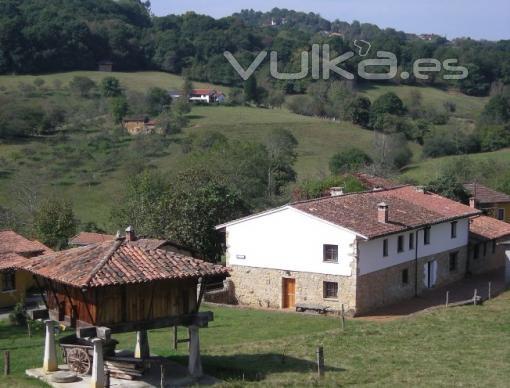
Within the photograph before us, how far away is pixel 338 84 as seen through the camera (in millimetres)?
124312

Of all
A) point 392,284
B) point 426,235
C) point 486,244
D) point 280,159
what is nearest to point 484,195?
point 486,244

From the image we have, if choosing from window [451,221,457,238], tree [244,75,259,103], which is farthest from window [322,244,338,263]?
tree [244,75,259,103]

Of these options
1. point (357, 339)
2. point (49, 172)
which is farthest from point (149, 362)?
point (49, 172)

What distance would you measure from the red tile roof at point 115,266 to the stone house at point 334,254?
1436 cm

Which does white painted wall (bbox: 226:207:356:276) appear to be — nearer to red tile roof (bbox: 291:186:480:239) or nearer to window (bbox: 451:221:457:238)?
red tile roof (bbox: 291:186:480:239)

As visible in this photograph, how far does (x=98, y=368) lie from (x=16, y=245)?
73.3 ft

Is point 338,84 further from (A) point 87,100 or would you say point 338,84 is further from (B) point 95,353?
(B) point 95,353

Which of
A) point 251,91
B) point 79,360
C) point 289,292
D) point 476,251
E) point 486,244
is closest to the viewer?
point 79,360

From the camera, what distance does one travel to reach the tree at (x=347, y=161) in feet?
268

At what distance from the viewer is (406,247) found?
134 feet

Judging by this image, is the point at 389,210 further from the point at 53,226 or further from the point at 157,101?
the point at 157,101

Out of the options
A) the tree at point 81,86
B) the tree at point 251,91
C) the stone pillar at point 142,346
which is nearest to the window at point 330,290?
the stone pillar at point 142,346

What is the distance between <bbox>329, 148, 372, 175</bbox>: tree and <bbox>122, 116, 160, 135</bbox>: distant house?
86.1ft

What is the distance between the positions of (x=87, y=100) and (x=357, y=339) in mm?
86810
